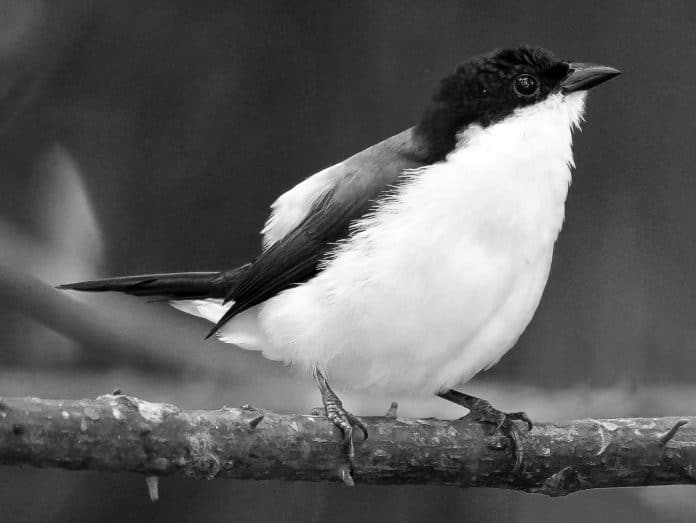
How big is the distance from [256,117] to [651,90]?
211 cm

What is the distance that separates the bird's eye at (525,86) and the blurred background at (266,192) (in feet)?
6.05

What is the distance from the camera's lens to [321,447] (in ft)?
11.3

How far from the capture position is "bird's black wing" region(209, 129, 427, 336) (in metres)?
4.13

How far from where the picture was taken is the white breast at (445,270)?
3820 millimetres

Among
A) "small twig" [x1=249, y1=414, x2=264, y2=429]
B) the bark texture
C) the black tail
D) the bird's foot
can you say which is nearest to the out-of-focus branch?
the black tail

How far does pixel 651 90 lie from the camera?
633cm

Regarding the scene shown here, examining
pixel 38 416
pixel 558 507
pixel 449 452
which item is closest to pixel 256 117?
pixel 558 507

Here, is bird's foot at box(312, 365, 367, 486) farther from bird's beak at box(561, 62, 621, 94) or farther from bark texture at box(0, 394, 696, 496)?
bird's beak at box(561, 62, 621, 94)

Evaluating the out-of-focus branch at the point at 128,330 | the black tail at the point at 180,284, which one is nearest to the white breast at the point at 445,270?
the black tail at the point at 180,284

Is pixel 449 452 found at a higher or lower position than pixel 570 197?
lower

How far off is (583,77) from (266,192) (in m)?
2.15

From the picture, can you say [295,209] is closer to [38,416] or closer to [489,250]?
[489,250]

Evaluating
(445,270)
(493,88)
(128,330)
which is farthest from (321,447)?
(128,330)

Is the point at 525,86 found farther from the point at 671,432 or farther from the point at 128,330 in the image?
the point at 128,330
